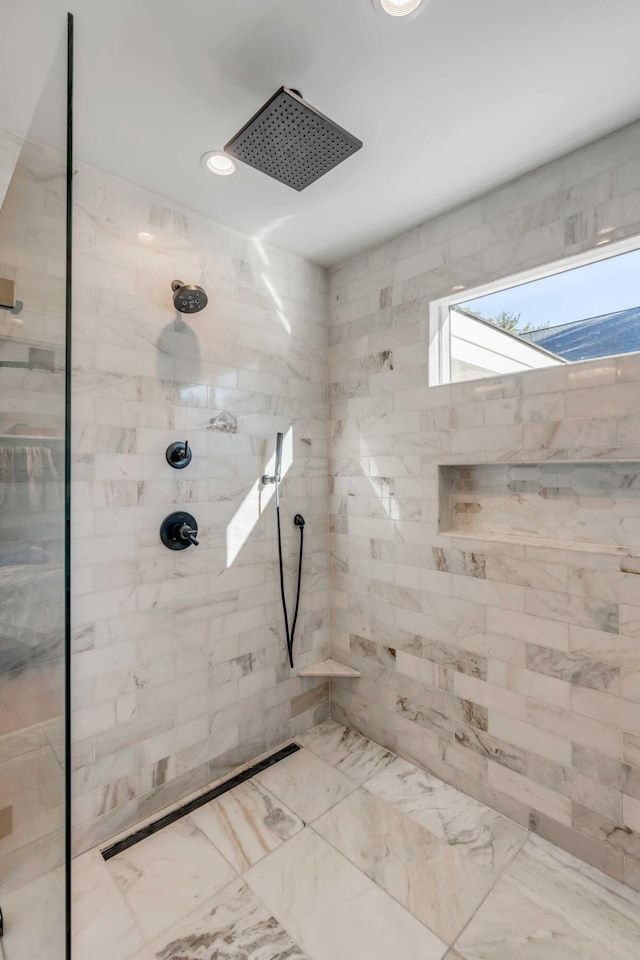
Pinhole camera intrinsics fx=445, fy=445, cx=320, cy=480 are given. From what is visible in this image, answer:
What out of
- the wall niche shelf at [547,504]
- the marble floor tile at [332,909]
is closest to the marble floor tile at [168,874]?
the marble floor tile at [332,909]

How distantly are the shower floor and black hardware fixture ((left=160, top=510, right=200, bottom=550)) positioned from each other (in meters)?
1.13

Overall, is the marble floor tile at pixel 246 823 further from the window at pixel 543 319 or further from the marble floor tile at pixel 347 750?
the window at pixel 543 319

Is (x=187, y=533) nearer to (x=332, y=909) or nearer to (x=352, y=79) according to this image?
(x=332, y=909)

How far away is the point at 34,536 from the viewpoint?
1088mm

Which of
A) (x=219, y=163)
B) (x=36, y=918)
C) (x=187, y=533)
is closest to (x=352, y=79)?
(x=219, y=163)

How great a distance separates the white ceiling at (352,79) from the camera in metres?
1.20

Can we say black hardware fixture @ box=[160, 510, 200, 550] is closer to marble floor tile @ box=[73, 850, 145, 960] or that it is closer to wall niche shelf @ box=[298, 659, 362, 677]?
wall niche shelf @ box=[298, 659, 362, 677]

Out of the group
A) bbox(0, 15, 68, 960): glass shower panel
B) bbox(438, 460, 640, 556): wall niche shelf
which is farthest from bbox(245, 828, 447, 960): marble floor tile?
bbox(438, 460, 640, 556): wall niche shelf

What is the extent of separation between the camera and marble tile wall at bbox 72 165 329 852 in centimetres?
172

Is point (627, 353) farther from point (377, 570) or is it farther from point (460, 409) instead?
point (377, 570)

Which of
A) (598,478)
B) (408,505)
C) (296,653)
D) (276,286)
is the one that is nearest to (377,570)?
(408,505)

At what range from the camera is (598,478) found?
5.52ft

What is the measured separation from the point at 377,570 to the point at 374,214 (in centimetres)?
174

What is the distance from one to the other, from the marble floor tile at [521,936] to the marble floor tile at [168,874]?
2.70 ft
